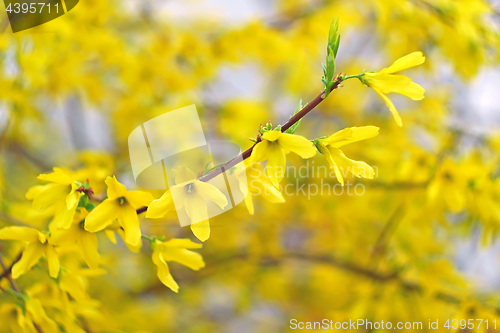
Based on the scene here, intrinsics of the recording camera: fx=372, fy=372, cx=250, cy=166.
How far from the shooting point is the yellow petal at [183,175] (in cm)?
49

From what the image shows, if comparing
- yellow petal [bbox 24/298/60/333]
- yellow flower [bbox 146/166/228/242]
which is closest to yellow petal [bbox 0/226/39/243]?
yellow petal [bbox 24/298/60/333]

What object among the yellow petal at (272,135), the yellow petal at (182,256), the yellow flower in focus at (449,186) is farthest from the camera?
the yellow flower in focus at (449,186)

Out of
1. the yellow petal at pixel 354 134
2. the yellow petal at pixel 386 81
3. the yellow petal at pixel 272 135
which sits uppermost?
the yellow petal at pixel 386 81

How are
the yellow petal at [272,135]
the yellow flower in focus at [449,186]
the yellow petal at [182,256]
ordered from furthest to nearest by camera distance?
the yellow flower in focus at [449,186], the yellow petal at [182,256], the yellow petal at [272,135]

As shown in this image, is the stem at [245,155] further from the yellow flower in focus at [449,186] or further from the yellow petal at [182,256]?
the yellow flower in focus at [449,186]

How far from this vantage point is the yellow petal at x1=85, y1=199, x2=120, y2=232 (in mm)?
465

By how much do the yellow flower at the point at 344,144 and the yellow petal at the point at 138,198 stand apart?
0.23 meters

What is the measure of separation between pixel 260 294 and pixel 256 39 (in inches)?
37.1

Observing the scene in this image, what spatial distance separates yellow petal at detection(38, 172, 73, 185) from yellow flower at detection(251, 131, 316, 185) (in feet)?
0.81

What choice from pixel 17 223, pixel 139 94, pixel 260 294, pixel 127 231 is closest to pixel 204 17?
pixel 139 94

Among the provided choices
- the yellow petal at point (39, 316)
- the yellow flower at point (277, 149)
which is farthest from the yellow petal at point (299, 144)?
the yellow petal at point (39, 316)

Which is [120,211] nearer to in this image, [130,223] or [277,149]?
[130,223]

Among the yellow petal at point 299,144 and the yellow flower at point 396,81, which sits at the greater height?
the yellow flower at point 396,81

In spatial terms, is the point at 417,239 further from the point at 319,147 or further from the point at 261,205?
the point at 319,147
